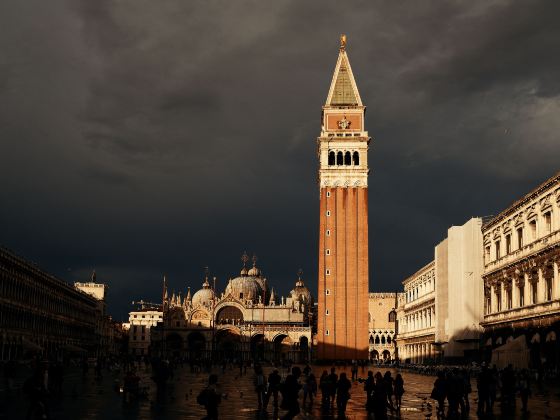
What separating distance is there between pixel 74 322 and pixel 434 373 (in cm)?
6204

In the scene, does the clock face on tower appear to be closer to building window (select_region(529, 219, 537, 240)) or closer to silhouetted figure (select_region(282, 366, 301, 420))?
building window (select_region(529, 219, 537, 240))

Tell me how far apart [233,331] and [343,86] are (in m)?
49.5

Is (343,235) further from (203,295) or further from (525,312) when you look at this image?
(203,295)

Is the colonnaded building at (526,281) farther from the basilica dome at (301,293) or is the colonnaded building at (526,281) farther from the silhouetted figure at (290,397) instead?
the basilica dome at (301,293)

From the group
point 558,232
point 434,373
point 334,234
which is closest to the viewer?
point 558,232

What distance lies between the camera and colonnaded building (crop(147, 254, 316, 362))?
12294 centimetres

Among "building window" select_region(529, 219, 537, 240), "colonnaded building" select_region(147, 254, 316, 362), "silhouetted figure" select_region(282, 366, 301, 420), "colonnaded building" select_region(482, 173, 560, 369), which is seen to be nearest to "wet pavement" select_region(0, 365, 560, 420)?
"silhouetted figure" select_region(282, 366, 301, 420)

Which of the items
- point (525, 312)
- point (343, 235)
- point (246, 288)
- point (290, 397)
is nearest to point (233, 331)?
point (246, 288)

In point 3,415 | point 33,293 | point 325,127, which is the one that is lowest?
point 3,415

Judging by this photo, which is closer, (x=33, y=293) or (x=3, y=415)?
(x=3, y=415)

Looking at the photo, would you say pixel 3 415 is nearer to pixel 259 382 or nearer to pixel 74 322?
pixel 259 382

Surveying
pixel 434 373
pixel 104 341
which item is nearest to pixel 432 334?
pixel 434 373

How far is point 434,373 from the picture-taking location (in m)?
56.5

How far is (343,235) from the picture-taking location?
298 ft
